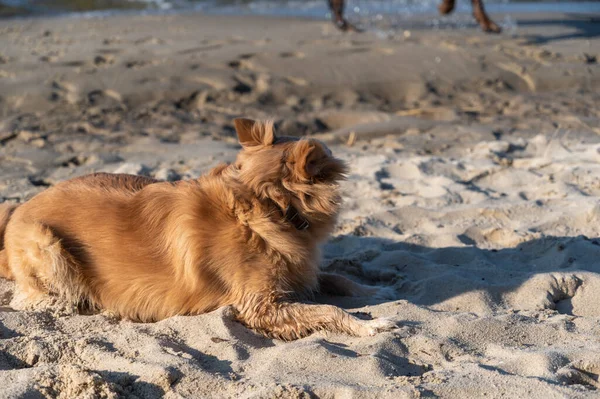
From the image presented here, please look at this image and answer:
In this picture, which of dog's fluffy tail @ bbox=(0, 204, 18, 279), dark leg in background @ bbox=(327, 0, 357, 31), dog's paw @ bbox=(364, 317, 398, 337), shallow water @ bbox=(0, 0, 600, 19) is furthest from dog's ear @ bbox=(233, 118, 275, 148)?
shallow water @ bbox=(0, 0, 600, 19)

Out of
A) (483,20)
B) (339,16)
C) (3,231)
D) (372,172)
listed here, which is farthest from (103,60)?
(483,20)

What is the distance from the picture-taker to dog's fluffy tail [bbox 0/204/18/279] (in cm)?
418

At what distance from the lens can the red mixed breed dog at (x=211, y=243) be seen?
144 inches

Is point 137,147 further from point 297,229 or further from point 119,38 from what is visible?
point 119,38

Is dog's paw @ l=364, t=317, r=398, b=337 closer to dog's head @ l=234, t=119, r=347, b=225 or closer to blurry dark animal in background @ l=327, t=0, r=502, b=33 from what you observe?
dog's head @ l=234, t=119, r=347, b=225

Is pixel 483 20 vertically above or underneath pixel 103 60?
above

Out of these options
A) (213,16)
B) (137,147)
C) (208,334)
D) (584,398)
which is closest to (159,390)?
(208,334)

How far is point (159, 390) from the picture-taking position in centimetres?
293

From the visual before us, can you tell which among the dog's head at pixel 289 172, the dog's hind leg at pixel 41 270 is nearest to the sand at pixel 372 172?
the dog's hind leg at pixel 41 270

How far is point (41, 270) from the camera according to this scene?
3.88m

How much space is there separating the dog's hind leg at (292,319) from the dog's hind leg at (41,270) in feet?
3.14

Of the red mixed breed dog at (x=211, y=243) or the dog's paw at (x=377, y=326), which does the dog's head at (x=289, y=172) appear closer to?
the red mixed breed dog at (x=211, y=243)

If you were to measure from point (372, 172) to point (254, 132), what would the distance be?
8.78ft

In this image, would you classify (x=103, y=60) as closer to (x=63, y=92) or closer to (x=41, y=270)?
(x=63, y=92)
